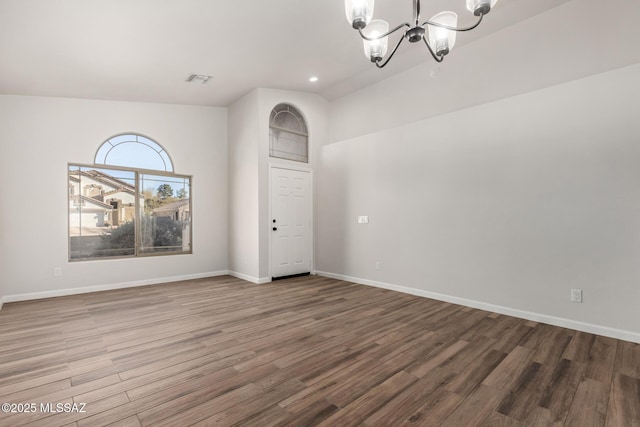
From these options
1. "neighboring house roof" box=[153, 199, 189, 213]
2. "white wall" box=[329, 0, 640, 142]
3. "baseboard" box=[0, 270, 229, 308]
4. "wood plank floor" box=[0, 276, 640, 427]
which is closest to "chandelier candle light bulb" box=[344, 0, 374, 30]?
"white wall" box=[329, 0, 640, 142]

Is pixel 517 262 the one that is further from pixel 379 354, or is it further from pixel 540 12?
pixel 540 12

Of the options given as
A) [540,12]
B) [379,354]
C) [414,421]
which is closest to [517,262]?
[379,354]

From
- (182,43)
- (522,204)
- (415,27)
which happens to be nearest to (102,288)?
(182,43)

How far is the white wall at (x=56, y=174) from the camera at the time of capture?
4.26 meters

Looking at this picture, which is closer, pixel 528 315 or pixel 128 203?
pixel 528 315

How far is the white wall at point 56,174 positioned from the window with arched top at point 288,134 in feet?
5.20

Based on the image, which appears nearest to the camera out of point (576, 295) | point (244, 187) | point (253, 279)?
point (576, 295)

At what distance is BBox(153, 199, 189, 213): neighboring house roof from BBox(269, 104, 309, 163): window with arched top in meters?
1.92

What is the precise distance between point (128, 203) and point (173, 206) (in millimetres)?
729

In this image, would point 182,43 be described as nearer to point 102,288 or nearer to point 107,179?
point 107,179

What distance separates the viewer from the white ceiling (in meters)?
2.94

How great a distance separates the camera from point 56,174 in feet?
15.0

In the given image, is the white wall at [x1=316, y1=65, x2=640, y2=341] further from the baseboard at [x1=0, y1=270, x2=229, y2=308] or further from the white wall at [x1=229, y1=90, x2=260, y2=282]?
the baseboard at [x1=0, y1=270, x2=229, y2=308]

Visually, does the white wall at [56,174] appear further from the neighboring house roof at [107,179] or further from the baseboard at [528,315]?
the baseboard at [528,315]
